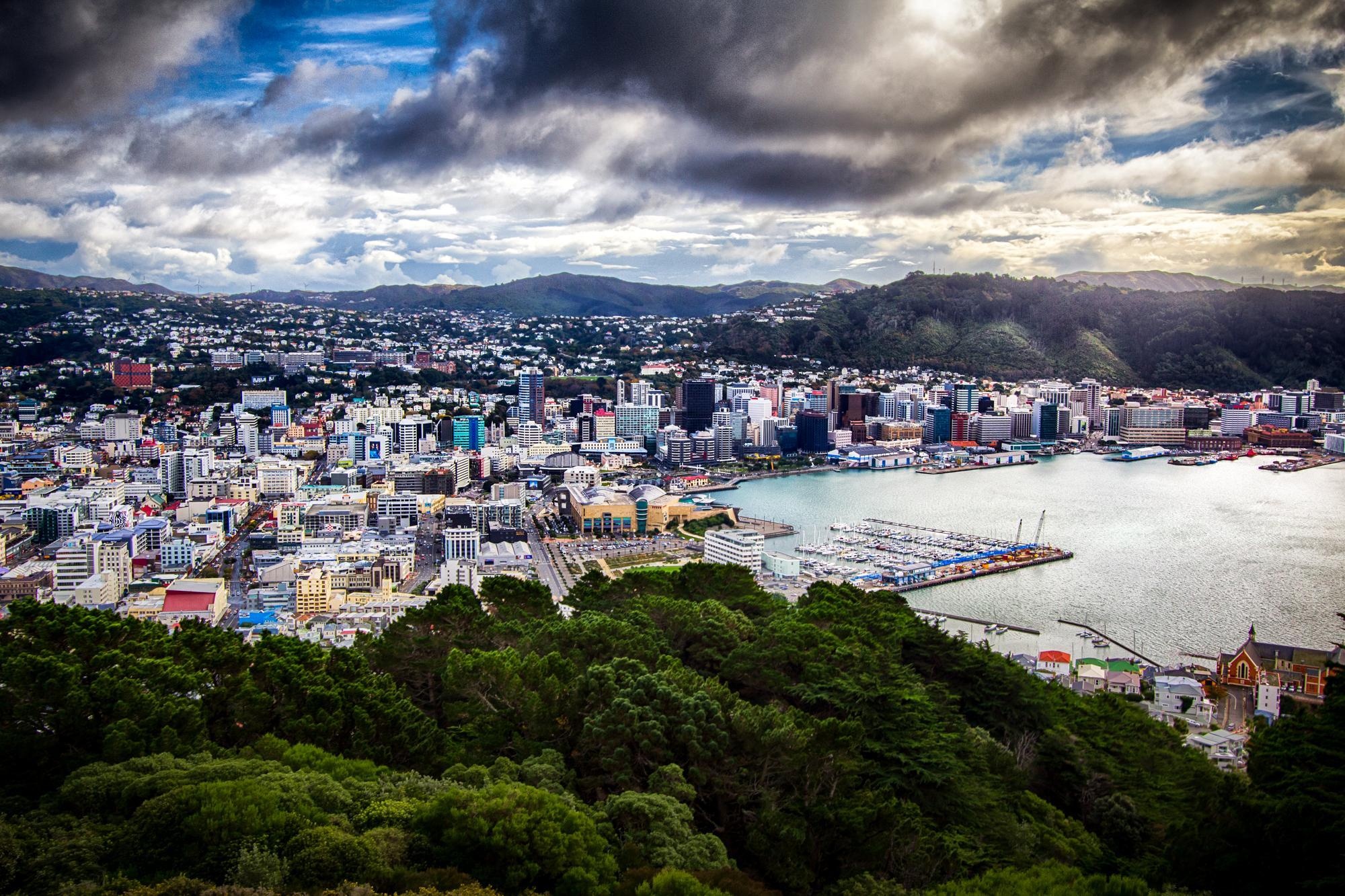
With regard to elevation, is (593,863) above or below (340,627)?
above

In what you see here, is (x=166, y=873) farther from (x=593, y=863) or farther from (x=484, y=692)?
(x=484, y=692)

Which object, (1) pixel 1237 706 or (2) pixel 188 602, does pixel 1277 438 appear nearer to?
(1) pixel 1237 706

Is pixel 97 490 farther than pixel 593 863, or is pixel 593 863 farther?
pixel 97 490

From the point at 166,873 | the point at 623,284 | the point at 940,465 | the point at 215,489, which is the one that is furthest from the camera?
the point at 623,284

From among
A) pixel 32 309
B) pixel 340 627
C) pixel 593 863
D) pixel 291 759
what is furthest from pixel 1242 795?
pixel 32 309

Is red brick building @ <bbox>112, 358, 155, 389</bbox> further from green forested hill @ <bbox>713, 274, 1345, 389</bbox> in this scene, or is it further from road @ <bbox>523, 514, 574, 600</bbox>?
green forested hill @ <bbox>713, 274, 1345, 389</bbox>

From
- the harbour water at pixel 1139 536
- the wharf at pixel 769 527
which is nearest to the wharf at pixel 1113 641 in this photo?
the harbour water at pixel 1139 536

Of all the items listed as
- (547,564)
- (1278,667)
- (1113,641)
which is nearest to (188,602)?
(547,564)

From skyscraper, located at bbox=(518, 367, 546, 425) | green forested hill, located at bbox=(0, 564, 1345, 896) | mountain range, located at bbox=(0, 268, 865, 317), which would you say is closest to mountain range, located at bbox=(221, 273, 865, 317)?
mountain range, located at bbox=(0, 268, 865, 317)

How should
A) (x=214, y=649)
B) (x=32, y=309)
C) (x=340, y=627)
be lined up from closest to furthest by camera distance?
1. (x=214, y=649)
2. (x=340, y=627)
3. (x=32, y=309)
